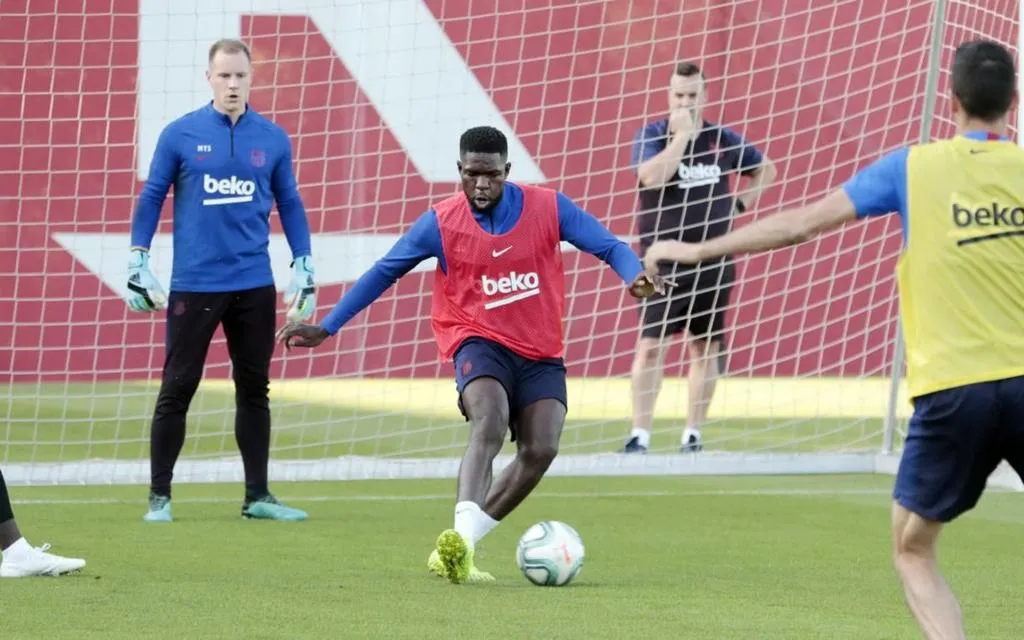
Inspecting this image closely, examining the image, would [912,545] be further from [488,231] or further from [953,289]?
[488,231]

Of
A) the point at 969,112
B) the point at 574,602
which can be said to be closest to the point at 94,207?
the point at 574,602

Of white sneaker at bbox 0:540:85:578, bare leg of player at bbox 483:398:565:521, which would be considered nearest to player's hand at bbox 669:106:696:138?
bare leg of player at bbox 483:398:565:521

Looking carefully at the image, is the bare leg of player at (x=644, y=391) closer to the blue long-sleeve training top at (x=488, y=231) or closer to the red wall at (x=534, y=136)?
the red wall at (x=534, y=136)

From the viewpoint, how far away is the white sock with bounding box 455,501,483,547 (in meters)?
6.67

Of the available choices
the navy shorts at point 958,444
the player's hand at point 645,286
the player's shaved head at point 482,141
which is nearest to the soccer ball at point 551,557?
the player's hand at point 645,286

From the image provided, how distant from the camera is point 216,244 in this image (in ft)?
28.2

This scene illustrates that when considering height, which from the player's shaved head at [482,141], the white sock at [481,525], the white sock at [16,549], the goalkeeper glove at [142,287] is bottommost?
the white sock at [16,549]

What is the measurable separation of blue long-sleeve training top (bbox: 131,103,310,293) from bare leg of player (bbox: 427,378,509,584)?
1.97m

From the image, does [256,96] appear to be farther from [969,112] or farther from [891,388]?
[969,112]

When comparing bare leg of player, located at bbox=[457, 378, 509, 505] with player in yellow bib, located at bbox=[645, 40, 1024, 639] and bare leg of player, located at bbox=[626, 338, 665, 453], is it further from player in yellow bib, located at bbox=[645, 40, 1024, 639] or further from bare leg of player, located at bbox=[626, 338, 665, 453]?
bare leg of player, located at bbox=[626, 338, 665, 453]

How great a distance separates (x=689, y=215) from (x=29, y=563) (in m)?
5.80

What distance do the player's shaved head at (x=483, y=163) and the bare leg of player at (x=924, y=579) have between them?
2.68 m

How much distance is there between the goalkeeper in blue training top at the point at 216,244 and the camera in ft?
28.1

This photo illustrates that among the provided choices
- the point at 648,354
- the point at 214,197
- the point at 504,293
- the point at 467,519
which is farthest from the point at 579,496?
the point at 467,519
